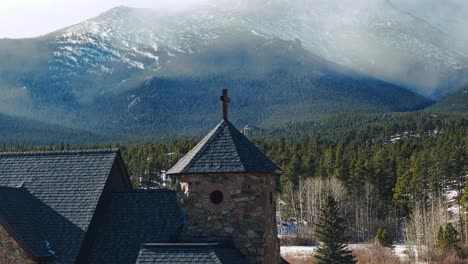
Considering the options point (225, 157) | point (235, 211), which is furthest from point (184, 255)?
point (225, 157)

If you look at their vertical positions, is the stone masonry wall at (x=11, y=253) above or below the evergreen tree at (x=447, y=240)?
above

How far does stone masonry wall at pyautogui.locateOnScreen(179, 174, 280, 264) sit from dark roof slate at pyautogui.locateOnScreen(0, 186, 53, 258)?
4.77 metres

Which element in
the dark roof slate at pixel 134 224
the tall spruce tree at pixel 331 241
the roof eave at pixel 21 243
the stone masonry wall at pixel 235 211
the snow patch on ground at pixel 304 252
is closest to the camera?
the roof eave at pixel 21 243

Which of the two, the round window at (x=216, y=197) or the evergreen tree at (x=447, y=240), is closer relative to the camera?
the round window at (x=216, y=197)

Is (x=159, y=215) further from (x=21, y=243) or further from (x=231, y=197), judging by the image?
(x=21, y=243)

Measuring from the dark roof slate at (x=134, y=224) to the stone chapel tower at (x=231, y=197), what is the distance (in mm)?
796

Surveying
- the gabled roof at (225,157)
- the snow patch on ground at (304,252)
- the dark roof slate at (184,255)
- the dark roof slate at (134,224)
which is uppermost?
the gabled roof at (225,157)

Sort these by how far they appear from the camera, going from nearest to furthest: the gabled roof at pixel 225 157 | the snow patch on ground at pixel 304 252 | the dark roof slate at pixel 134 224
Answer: the gabled roof at pixel 225 157, the dark roof slate at pixel 134 224, the snow patch on ground at pixel 304 252

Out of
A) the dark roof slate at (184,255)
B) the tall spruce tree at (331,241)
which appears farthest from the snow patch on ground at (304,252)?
the dark roof slate at (184,255)

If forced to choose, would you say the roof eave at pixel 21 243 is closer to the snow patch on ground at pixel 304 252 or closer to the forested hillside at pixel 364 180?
the snow patch on ground at pixel 304 252

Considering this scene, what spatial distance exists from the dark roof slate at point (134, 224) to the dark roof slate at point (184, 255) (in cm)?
170

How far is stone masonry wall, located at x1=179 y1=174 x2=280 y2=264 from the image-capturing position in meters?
23.8

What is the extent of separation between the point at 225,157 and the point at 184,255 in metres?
3.85

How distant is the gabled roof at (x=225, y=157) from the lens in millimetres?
23953
